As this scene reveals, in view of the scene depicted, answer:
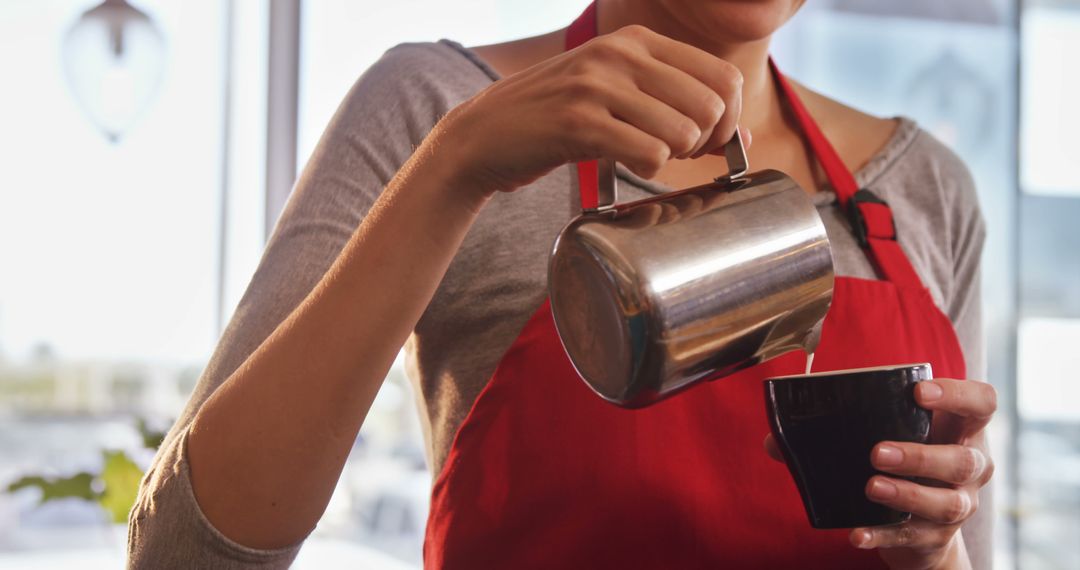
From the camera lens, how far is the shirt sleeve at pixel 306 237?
2.43 feet

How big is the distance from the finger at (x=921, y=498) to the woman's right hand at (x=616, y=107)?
0.84 feet

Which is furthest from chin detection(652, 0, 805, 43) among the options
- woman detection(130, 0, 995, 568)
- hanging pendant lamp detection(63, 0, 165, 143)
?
hanging pendant lamp detection(63, 0, 165, 143)

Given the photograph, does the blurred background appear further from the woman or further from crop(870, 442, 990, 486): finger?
crop(870, 442, 990, 486): finger

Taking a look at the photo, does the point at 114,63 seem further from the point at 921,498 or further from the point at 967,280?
the point at 921,498

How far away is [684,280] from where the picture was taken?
24.4 inches

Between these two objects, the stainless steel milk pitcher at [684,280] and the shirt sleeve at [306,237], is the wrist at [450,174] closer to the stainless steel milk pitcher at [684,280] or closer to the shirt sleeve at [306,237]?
the stainless steel milk pitcher at [684,280]

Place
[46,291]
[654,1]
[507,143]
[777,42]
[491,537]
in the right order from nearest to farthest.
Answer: [507,143] → [491,537] → [654,1] → [46,291] → [777,42]

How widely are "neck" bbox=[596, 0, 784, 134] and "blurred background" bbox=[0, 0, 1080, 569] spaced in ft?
5.77

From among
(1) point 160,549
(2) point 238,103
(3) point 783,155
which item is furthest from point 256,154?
(1) point 160,549

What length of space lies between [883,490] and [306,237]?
1.51ft

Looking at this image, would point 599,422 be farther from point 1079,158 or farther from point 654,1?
point 1079,158

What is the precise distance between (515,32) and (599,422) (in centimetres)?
A: 214

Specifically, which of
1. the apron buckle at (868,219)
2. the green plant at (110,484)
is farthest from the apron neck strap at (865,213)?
the green plant at (110,484)

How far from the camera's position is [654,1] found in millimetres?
1007
